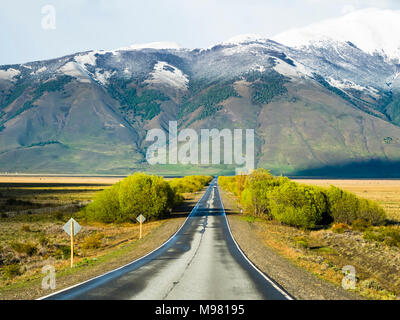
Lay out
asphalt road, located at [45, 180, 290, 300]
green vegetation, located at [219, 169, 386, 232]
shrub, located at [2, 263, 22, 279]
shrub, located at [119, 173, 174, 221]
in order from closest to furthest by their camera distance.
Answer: asphalt road, located at [45, 180, 290, 300] < shrub, located at [2, 263, 22, 279] < green vegetation, located at [219, 169, 386, 232] < shrub, located at [119, 173, 174, 221]

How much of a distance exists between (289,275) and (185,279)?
585cm

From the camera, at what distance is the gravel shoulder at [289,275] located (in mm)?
16367

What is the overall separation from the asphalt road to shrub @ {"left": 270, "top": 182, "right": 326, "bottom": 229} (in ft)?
73.9

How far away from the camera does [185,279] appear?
1762cm

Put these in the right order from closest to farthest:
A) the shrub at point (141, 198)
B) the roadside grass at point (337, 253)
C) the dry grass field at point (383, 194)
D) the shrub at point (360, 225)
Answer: the roadside grass at point (337, 253) < the shrub at point (360, 225) < the shrub at point (141, 198) < the dry grass field at point (383, 194)

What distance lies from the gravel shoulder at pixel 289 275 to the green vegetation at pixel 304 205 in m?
14.2

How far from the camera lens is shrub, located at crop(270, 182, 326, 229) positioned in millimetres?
51062

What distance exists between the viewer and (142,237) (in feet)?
128

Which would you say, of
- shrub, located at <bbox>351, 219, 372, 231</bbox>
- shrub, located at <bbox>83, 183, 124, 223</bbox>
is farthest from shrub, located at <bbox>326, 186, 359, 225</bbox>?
shrub, located at <bbox>83, 183, 124, 223</bbox>

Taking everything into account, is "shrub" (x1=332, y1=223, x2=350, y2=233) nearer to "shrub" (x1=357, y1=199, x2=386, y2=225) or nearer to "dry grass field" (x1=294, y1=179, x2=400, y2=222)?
"shrub" (x1=357, y1=199, x2=386, y2=225)

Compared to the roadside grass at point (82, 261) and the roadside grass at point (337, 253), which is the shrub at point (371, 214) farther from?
the roadside grass at point (82, 261)

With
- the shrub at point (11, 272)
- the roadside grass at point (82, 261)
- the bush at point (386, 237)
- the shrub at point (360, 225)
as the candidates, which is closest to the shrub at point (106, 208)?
the roadside grass at point (82, 261)

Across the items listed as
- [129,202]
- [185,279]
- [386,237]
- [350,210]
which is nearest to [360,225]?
[350,210]
